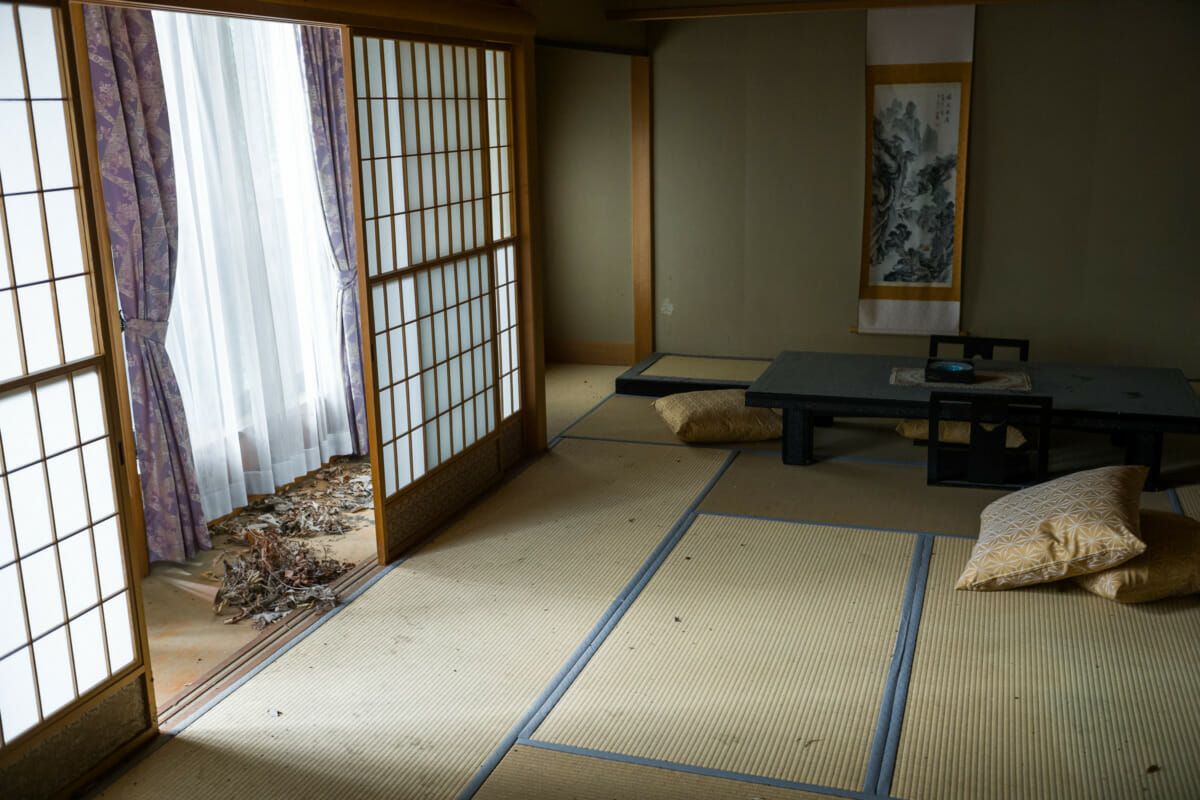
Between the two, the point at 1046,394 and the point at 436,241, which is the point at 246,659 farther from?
the point at 1046,394

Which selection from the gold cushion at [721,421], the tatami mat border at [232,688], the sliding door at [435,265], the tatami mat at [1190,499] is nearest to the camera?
the tatami mat border at [232,688]

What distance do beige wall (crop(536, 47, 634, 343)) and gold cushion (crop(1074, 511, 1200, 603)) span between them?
4.31 m

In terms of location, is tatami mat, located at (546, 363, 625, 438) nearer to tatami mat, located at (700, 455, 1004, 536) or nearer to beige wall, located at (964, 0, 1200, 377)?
tatami mat, located at (700, 455, 1004, 536)

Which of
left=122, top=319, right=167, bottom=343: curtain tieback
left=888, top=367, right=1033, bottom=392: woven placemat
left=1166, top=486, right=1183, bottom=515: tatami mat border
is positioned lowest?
left=1166, top=486, right=1183, bottom=515: tatami mat border

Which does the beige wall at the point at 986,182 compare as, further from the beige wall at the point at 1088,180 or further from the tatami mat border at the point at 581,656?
the tatami mat border at the point at 581,656

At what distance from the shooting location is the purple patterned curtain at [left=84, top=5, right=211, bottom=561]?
3.98 m

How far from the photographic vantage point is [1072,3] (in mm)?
6184

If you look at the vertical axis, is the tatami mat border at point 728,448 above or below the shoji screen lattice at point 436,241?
below

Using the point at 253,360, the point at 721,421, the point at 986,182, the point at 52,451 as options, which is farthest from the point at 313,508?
the point at 986,182

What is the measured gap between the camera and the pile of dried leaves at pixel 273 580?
Result: 158 inches

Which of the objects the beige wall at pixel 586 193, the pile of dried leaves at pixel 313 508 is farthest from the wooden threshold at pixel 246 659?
the beige wall at pixel 586 193

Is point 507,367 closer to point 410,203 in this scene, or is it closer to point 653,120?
point 410,203

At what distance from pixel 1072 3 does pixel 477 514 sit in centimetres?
457

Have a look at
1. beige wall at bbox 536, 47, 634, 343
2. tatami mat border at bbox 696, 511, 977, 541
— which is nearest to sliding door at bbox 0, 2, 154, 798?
tatami mat border at bbox 696, 511, 977, 541
